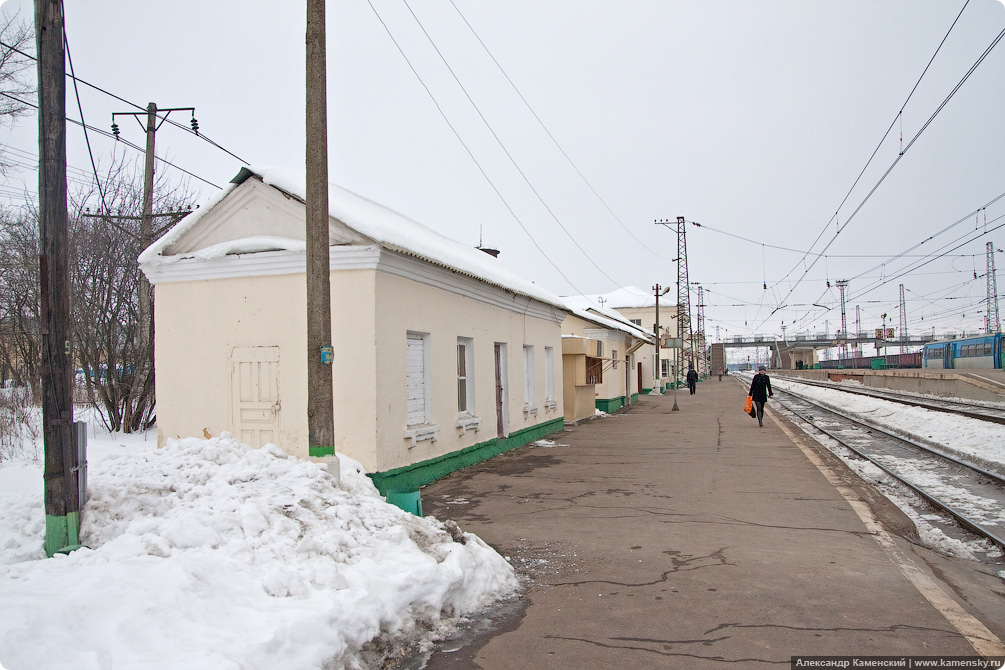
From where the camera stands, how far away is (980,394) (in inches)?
1098

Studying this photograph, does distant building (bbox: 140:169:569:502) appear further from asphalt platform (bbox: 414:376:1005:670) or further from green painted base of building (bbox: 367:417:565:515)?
asphalt platform (bbox: 414:376:1005:670)

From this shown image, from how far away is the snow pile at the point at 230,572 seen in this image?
3469 millimetres

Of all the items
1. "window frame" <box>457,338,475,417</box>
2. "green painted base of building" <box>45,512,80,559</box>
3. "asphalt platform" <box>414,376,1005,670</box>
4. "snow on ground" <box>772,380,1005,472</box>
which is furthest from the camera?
"snow on ground" <box>772,380,1005,472</box>

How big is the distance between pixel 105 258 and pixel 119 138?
2993 mm

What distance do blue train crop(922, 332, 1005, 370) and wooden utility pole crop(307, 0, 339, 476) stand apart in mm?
45428

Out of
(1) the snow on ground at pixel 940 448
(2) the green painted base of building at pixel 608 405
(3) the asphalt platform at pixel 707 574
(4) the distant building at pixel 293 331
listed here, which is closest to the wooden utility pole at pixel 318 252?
(4) the distant building at pixel 293 331

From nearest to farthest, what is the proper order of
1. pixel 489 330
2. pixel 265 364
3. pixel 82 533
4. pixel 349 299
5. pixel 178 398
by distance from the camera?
pixel 82 533
pixel 349 299
pixel 265 364
pixel 178 398
pixel 489 330

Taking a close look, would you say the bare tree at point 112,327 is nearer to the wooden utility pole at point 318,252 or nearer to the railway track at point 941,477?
the wooden utility pole at point 318,252

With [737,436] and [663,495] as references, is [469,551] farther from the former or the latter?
[737,436]

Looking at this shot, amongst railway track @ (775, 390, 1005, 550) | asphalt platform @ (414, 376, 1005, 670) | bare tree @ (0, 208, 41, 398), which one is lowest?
railway track @ (775, 390, 1005, 550)

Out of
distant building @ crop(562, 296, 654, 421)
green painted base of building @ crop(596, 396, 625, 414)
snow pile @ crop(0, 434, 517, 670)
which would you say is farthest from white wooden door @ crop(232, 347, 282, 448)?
green painted base of building @ crop(596, 396, 625, 414)

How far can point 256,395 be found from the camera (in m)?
9.53

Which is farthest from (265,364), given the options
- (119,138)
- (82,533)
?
(119,138)

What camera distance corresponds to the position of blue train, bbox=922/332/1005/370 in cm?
4072
